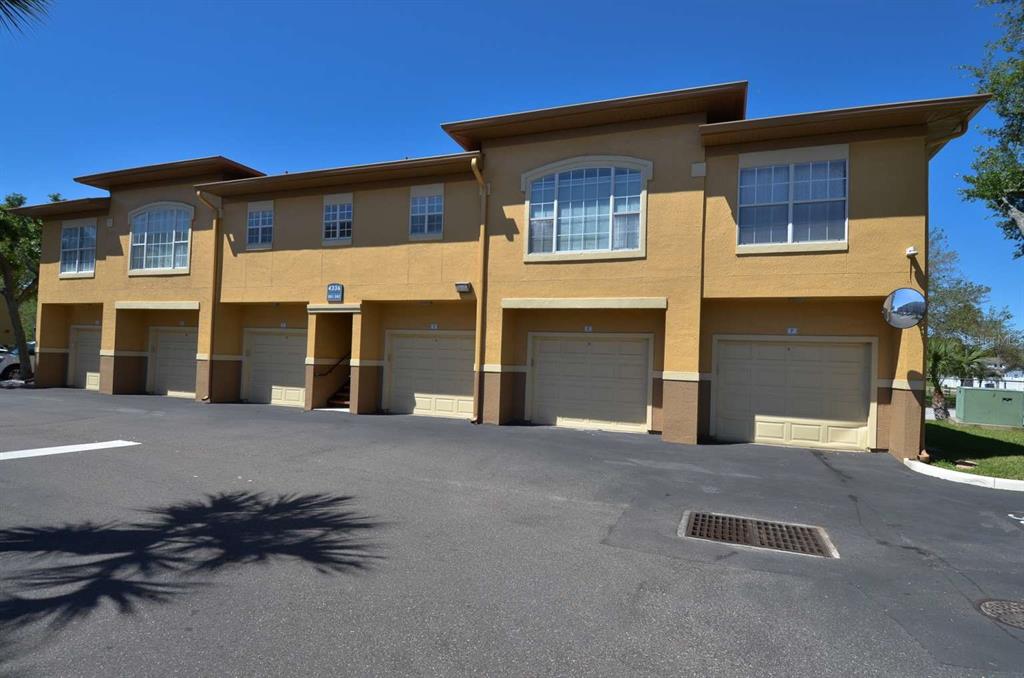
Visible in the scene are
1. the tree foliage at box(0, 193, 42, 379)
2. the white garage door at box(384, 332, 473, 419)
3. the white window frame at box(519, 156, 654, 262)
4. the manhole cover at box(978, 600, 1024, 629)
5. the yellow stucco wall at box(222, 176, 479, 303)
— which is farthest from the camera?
the tree foliage at box(0, 193, 42, 379)

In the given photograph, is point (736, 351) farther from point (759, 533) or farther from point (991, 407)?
point (991, 407)

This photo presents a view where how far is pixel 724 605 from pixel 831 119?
31.6ft

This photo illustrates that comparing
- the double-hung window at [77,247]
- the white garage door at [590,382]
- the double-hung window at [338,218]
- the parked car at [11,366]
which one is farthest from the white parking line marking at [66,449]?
the parked car at [11,366]

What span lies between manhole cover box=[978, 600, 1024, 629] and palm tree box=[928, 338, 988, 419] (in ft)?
61.4

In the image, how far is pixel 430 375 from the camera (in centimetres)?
1478

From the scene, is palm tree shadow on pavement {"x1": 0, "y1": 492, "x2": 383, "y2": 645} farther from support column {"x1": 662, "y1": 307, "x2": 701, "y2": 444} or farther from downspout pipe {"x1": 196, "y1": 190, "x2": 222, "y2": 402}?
downspout pipe {"x1": 196, "y1": 190, "x2": 222, "y2": 402}

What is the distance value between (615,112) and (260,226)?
10.5 meters

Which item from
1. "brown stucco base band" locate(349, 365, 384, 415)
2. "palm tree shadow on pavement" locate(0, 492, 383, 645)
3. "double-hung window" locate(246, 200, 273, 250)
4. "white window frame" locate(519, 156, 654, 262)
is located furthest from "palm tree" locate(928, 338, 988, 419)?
"double-hung window" locate(246, 200, 273, 250)

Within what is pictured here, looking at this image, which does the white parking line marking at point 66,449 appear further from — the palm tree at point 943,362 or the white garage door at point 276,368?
the palm tree at point 943,362

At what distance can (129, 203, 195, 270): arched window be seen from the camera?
1719 centimetres

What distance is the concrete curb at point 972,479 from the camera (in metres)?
8.08

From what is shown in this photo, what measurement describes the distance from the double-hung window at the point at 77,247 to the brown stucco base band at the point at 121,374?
3.35 meters

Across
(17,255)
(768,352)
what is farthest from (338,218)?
(17,255)

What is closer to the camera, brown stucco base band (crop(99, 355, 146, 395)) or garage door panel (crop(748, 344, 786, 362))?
garage door panel (crop(748, 344, 786, 362))
